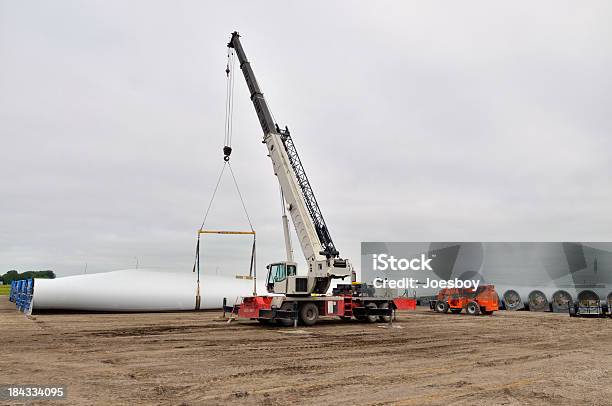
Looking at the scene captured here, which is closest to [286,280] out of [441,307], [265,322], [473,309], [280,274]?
[280,274]

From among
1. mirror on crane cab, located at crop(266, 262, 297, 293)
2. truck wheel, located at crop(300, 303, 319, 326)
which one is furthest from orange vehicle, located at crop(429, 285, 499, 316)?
mirror on crane cab, located at crop(266, 262, 297, 293)

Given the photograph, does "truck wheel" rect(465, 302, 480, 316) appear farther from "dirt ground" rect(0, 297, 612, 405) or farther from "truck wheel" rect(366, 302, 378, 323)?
"dirt ground" rect(0, 297, 612, 405)

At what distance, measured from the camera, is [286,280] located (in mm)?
21000

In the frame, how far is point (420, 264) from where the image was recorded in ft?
133

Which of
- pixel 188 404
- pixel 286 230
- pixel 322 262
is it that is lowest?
pixel 188 404

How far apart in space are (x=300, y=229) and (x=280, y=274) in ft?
7.15

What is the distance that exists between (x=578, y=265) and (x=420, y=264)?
11.6 meters

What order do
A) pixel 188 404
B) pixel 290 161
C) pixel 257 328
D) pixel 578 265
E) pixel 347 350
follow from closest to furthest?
pixel 188 404
pixel 347 350
pixel 257 328
pixel 290 161
pixel 578 265

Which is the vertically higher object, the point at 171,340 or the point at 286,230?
the point at 286,230

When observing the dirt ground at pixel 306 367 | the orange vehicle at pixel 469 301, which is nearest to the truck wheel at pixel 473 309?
the orange vehicle at pixel 469 301

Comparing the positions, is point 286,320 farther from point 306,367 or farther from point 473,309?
point 473,309

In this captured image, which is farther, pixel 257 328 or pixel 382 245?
pixel 382 245

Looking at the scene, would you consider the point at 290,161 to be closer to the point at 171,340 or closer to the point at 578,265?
the point at 171,340

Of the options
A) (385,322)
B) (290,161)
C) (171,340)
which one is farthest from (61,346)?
(385,322)
